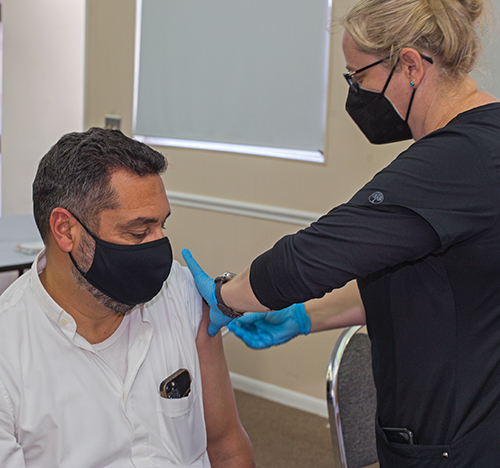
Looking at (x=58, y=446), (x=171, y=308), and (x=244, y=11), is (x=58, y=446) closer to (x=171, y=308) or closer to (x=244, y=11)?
(x=171, y=308)

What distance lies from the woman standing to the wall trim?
5.63 feet

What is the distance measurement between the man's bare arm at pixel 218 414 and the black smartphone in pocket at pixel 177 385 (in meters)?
0.11

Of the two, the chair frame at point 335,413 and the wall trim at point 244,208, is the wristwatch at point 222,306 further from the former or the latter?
the wall trim at point 244,208

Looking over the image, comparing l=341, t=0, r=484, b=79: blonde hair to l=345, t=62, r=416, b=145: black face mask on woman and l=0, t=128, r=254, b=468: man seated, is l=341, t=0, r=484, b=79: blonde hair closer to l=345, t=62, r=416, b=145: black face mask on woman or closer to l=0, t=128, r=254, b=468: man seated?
l=345, t=62, r=416, b=145: black face mask on woman

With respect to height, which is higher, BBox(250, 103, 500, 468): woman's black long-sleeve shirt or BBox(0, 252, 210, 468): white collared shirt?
BBox(250, 103, 500, 468): woman's black long-sleeve shirt

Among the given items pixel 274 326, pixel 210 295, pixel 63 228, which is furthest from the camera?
pixel 274 326

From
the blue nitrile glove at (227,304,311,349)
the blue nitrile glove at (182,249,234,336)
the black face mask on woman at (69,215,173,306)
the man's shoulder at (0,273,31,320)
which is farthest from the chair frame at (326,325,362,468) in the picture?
the man's shoulder at (0,273,31,320)

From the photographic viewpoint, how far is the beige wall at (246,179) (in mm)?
2875

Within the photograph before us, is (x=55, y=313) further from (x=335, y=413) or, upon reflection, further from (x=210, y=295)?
(x=335, y=413)

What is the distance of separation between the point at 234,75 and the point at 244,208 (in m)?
0.72

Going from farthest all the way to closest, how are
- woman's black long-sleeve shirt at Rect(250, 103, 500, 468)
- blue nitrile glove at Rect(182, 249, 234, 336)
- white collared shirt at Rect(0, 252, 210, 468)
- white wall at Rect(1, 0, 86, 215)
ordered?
white wall at Rect(1, 0, 86, 215)
blue nitrile glove at Rect(182, 249, 234, 336)
white collared shirt at Rect(0, 252, 210, 468)
woman's black long-sleeve shirt at Rect(250, 103, 500, 468)

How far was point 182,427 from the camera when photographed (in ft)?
4.37

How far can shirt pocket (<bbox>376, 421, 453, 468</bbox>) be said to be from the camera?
1.17 metres

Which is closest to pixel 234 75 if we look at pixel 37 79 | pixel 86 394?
pixel 86 394
